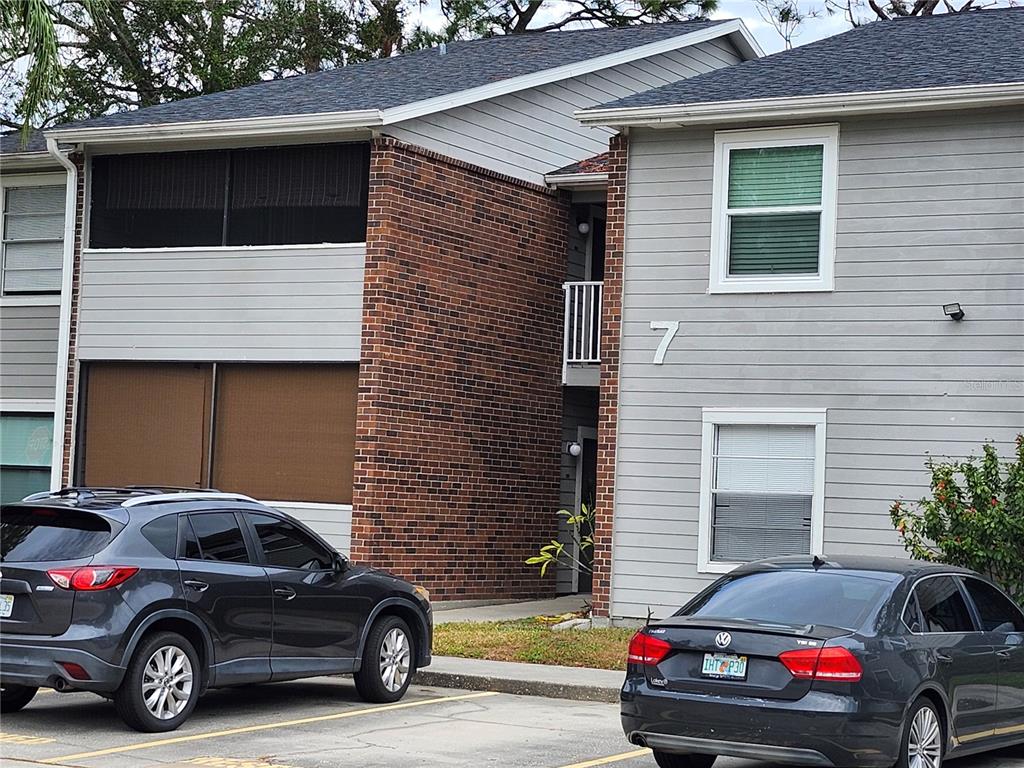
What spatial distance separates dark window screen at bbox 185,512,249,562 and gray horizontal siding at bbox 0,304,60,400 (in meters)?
10.0

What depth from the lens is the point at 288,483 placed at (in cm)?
1873

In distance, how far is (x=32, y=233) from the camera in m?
21.0

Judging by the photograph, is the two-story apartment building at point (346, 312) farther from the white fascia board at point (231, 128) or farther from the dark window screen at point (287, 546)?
the dark window screen at point (287, 546)

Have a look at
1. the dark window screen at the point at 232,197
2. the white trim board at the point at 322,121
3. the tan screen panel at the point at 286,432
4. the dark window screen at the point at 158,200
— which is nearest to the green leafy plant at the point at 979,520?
the tan screen panel at the point at 286,432

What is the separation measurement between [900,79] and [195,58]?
800 inches

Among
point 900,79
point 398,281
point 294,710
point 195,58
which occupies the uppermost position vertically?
point 195,58

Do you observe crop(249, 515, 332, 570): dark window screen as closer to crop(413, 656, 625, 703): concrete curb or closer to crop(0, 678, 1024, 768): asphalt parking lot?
crop(0, 678, 1024, 768): asphalt parking lot

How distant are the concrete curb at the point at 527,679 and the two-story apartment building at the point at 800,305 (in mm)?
2988

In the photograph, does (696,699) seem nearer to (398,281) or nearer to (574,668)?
(574,668)

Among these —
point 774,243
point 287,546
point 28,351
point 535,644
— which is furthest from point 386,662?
point 28,351

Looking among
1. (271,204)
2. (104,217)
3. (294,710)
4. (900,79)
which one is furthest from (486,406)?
(294,710)

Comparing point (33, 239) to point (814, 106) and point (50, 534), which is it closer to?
point (814, 106)

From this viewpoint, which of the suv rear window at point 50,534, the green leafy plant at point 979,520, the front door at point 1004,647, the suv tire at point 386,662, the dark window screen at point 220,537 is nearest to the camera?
the front door at point 1004,647

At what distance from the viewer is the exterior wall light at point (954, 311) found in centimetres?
1548
